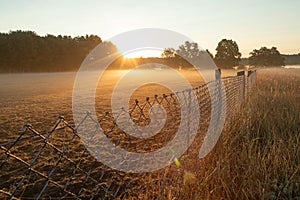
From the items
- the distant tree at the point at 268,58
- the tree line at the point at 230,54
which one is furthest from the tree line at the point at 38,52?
the distant tree at the point at 268,58

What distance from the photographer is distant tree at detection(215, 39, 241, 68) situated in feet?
243

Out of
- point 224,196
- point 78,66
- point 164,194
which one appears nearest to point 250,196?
point 224,196

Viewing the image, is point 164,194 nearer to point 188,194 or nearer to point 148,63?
point 188,194

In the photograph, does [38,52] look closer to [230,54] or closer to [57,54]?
[57,54]

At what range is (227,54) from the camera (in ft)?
246

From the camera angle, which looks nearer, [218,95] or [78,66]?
[218,95]

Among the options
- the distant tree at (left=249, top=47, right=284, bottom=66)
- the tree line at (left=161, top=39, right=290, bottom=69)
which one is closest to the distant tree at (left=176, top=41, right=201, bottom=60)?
the tree line at (left=161, top=39, right=290, bottom=69)

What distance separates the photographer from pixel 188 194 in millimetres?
2123

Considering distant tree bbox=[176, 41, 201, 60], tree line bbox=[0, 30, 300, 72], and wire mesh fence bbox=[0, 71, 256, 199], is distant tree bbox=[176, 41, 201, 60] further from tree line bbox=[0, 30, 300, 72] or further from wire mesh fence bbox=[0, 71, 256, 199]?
wire mesh fence bbox=[0, 71, 256, 199]

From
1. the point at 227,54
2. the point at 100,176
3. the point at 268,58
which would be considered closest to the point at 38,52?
the point at 100,176

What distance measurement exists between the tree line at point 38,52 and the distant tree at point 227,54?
44.1 meters

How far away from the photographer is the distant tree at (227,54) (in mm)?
74000

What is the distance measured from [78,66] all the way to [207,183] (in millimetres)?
55249

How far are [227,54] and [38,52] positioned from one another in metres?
57.8
